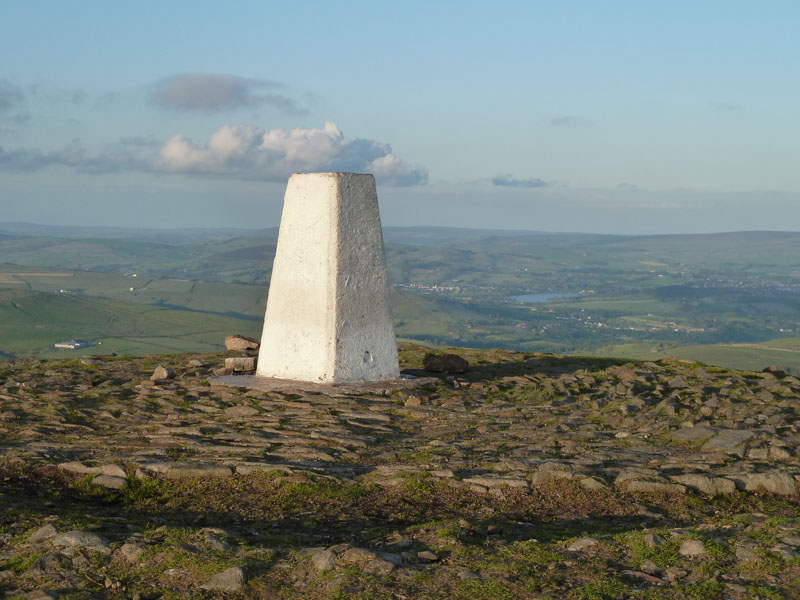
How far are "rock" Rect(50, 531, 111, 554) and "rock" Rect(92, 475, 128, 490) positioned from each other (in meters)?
2.80

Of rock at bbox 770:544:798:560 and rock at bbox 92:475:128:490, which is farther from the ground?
rock at bbox 770:544:798:560

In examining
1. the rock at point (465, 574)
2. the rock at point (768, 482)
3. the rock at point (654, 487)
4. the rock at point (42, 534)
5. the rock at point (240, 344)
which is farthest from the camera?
the rock at point (240, 344)

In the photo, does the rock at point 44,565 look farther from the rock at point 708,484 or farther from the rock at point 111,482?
the rock at point 708,484

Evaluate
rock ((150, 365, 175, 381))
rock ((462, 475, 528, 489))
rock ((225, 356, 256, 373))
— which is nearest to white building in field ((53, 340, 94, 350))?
rock ((225, 356, 256, 373))

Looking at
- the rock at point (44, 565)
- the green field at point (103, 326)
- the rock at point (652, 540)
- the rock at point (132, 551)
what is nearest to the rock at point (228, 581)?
the rock at point (132, 551)

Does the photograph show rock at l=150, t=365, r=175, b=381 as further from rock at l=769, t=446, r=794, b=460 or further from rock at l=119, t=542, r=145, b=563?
rock at l=769, t=446, r=794, b=460

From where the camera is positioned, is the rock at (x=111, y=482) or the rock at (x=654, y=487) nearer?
the rock at (x=111, y=482)

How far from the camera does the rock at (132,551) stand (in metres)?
7.88

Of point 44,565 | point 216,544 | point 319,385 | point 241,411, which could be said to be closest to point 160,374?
point 319,385

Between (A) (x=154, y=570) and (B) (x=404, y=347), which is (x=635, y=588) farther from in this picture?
(B) (x=404, y=347)

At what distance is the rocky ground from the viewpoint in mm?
7609

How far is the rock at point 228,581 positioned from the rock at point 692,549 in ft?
13.6

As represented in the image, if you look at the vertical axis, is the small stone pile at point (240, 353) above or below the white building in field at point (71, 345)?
above

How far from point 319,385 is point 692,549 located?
10.5 meters
